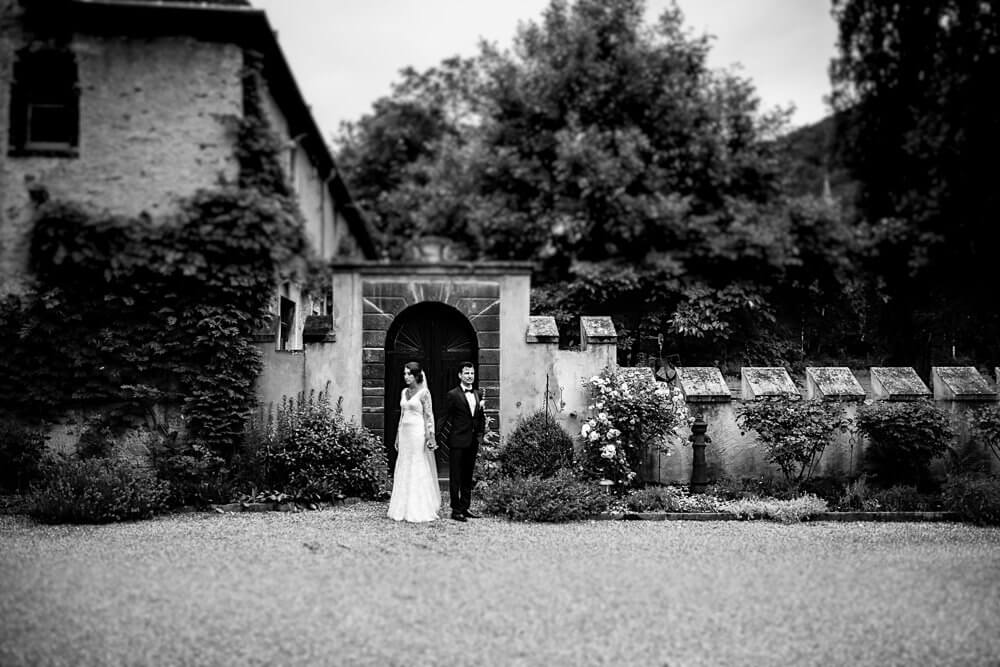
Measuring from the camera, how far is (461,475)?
9.93 m

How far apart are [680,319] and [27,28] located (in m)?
12.4

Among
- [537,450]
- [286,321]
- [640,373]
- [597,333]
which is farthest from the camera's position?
[286,321]

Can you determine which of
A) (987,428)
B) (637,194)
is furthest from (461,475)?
(637,194)

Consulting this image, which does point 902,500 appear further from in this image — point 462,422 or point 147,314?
point 147,314

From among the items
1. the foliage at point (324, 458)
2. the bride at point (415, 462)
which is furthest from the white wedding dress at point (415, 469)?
the foliage at point (324, 458)

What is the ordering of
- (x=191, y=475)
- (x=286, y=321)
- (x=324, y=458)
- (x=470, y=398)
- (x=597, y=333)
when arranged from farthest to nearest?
(x=286, y=321) < (x=597, y=333) < (x=324, y=458) < (x=191, y=475) < (x=470, y=398)

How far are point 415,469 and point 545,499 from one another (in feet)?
5.06

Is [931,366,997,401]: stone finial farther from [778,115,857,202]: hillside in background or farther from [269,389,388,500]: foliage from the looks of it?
[269,389,388,500]: foliage

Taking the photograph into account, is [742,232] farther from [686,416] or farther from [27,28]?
[27,28]

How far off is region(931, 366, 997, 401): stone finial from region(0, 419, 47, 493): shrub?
1224 cm

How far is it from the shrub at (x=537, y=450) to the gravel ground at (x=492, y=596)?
7.27 feet

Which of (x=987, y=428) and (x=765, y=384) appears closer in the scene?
(x=987, y=428)

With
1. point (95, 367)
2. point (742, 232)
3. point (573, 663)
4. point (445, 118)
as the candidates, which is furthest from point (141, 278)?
point (445, 118)

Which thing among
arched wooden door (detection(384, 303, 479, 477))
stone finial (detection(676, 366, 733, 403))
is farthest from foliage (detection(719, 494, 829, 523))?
arched wooden door (detection(384, 303, 479, 477))
